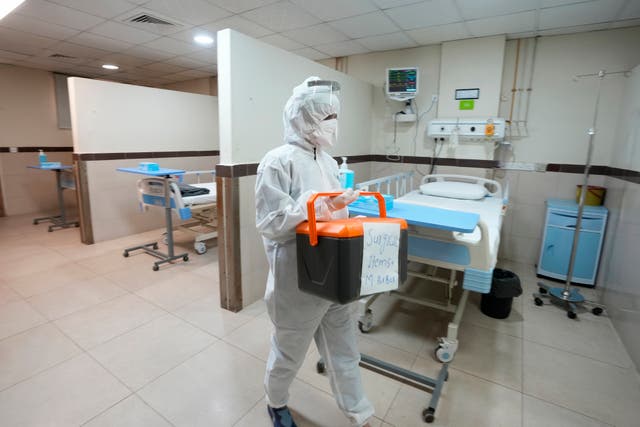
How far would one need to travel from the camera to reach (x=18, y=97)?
5391 millimetres

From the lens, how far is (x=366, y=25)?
3236 millimetres

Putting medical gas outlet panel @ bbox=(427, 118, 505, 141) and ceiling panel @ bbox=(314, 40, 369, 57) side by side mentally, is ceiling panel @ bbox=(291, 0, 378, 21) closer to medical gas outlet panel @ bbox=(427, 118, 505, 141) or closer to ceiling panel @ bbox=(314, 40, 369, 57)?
ceiling panel @ bbox=(314, 40, 369, 57)

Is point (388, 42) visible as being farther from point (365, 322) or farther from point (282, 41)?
point (365, 322)

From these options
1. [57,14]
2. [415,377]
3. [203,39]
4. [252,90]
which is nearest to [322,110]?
[252,90]

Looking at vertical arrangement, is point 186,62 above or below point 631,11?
above

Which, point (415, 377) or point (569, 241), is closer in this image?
point (415, 377)

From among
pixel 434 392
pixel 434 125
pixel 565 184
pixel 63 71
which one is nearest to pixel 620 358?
pixel 434 392

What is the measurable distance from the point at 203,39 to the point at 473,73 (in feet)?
10.0

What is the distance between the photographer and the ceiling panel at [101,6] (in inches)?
112

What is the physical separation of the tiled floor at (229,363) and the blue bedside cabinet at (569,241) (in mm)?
602

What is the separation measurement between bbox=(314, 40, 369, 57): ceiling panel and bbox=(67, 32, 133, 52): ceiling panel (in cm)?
239

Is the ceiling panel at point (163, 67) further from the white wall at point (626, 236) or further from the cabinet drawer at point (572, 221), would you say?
the white wall at point (626, 236)

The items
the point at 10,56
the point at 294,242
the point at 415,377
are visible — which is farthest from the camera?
the point at 10,56

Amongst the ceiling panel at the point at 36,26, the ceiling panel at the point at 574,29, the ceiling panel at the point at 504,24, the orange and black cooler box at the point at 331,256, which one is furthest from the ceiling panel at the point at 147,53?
the ceiling panel at the point at 574,29
